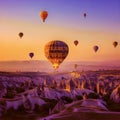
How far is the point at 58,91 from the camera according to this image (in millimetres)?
73750

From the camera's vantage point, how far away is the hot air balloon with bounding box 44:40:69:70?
6122cm

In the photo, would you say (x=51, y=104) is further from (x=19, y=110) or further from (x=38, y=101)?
(x=19, y=110)

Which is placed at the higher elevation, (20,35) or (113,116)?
(20,35)

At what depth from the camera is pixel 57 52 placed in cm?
6112

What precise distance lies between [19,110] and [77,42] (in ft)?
80.3

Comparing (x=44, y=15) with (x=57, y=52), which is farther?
(x=57, y=52)

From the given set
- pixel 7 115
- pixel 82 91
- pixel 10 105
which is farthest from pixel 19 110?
pixel 82 91

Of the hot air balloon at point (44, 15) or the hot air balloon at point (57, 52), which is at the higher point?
the hot air balloon at point (44, 15)

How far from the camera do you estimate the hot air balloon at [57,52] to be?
201 ft

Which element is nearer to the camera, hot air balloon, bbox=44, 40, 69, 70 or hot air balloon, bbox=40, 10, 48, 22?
hot air balloon, bbox=40, 10, 48, 22

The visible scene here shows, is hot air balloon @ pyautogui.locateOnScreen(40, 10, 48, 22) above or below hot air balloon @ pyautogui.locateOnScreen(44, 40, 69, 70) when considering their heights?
above

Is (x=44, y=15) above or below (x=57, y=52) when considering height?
above

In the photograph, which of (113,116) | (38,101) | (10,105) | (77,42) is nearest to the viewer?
(113,116)

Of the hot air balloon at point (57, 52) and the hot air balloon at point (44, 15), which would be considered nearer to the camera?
the hot air balloon at point (44, 15)
